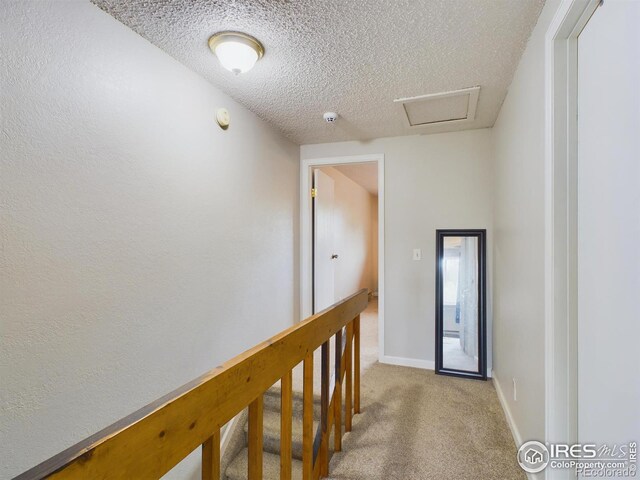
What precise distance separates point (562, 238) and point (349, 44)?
4.31 ft

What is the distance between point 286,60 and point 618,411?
1974 mm

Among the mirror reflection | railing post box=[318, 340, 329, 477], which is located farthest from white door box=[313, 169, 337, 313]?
railing post box=[318, 340, 329, 477]

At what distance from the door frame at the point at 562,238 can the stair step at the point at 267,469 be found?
1377 millimetres

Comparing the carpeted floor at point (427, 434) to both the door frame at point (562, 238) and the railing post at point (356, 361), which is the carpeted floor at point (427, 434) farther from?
the door frame at point (562, 238)

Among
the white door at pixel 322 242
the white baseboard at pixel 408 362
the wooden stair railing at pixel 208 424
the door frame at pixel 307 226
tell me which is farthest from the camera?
the white door at pixel 322 242

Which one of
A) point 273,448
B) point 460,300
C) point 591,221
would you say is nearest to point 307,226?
point 460,300

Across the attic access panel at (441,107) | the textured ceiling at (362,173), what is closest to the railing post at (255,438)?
the attic access panel at (441,107)

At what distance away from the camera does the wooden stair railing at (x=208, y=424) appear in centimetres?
57

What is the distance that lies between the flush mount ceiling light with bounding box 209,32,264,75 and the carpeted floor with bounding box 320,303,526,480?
217 cm

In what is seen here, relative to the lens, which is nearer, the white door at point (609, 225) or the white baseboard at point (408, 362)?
the white door at point (609, 225)

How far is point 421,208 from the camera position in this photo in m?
2.95

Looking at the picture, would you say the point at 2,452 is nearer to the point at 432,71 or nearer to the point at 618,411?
the point at 618,411

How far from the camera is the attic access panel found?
82.6 inches

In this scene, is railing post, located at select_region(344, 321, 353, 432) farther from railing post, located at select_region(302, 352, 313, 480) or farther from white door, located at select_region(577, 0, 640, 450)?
white door, located at select_region(577, 0, 640, 450)
